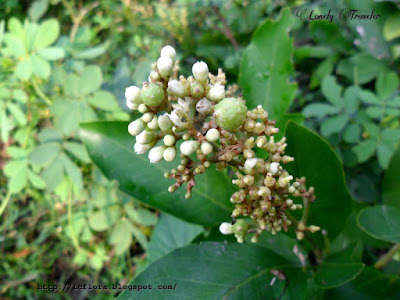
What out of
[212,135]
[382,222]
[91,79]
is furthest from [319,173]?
[91,79]

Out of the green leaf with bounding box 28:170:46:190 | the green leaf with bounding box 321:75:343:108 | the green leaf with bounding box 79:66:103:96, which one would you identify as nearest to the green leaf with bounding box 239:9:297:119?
the green leaf with bounding box 321:75:343:108

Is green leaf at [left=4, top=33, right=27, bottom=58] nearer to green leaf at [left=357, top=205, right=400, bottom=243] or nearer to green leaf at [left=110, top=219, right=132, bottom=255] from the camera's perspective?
green leaf at [left=110, top=219, right=132, bottom=255]

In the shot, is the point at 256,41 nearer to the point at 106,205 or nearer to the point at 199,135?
the point at 199,135

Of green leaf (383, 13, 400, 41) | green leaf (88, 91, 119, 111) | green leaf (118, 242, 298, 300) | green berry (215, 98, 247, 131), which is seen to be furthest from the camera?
green leaf (383, 13, 400, 41)

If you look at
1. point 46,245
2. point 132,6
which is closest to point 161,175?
point 46,245

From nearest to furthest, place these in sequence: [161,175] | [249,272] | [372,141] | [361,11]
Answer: [249,272], [161,175], [372,141], [361,11]

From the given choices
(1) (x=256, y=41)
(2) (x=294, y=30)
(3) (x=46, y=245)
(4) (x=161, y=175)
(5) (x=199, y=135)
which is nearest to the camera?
(5) (x=199, y=135)

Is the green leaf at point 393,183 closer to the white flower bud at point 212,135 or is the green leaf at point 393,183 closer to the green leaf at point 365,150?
the green leaf at point 365,150

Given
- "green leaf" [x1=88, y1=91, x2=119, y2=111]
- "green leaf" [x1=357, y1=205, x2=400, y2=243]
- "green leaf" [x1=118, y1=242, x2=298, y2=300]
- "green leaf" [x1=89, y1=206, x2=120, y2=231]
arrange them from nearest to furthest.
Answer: "green leaf" [x1=118, y1=242, x2=298, y2=300], "green leaf" [x1=357, y1=205, x2=400, y2=243], "green leaf" [x1=88, y1=91, x2=119, y2=111], "green leaf" [x1=89, y1=206, x2=120, y2=231]
